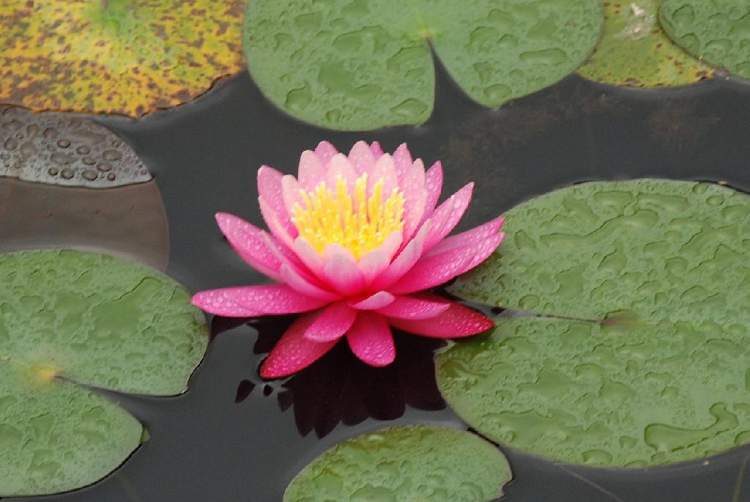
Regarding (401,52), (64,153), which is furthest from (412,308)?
(64,153)

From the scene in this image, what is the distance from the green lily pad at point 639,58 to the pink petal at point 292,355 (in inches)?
34.1

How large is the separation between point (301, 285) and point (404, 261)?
174 mm

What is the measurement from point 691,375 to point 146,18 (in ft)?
4.52

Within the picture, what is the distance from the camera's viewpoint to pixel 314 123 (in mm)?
2279

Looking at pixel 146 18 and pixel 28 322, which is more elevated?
pixel 146 18

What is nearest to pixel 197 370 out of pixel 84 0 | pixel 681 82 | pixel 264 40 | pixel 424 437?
pixel 424 437

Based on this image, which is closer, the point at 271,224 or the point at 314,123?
the point at 271,224

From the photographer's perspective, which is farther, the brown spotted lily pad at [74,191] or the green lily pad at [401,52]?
the green lily pad at [401,52]

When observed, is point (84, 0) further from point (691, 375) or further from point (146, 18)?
point (691, 375)

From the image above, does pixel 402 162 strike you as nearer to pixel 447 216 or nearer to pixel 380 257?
pixel 447 216

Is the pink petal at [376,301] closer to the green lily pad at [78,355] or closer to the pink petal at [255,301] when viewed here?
the pink petal at [255,301]

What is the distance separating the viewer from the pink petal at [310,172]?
1.98 m

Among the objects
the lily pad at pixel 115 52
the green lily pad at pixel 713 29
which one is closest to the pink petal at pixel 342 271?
the lily pad at pixel 115 52

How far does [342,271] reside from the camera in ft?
5.98
